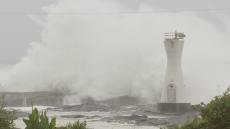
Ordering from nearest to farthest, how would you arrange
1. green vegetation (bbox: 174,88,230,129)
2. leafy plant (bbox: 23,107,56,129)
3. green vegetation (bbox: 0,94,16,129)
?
leafy plant (bbox: 23,107,56,129), green vegetation (bbox: 174,88,230,129), green vegetation (bbox: 0,94,16,129)

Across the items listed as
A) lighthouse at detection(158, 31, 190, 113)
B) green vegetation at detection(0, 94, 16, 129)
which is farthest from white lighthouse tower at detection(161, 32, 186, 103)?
green vegetation at detection(0, 94, 16, 129)

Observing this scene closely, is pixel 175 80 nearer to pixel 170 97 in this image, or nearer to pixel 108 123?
pixel 170 97

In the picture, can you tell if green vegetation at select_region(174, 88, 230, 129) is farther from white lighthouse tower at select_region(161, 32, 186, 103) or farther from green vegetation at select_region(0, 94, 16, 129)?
white lighthouse tower at select_region(161, 32, 186, 103)

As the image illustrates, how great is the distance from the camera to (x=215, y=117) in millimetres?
20141

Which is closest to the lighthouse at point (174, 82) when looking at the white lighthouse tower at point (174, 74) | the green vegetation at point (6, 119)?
the white lighthouse tower at point (174, 74)

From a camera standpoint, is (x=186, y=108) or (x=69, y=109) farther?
(x=69, y=109)

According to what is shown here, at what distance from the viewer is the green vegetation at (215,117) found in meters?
20.1

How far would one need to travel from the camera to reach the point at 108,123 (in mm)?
97250

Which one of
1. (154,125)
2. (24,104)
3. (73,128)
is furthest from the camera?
(24,104)

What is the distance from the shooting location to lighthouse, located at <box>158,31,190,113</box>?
100500 millimetres

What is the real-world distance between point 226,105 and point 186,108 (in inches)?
3356

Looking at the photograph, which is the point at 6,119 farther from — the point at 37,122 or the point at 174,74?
the point at 174,74

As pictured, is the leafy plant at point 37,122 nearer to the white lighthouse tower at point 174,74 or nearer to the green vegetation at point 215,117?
the green vegetation at point 215,117

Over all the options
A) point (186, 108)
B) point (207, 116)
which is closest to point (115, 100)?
point (186, 108)
